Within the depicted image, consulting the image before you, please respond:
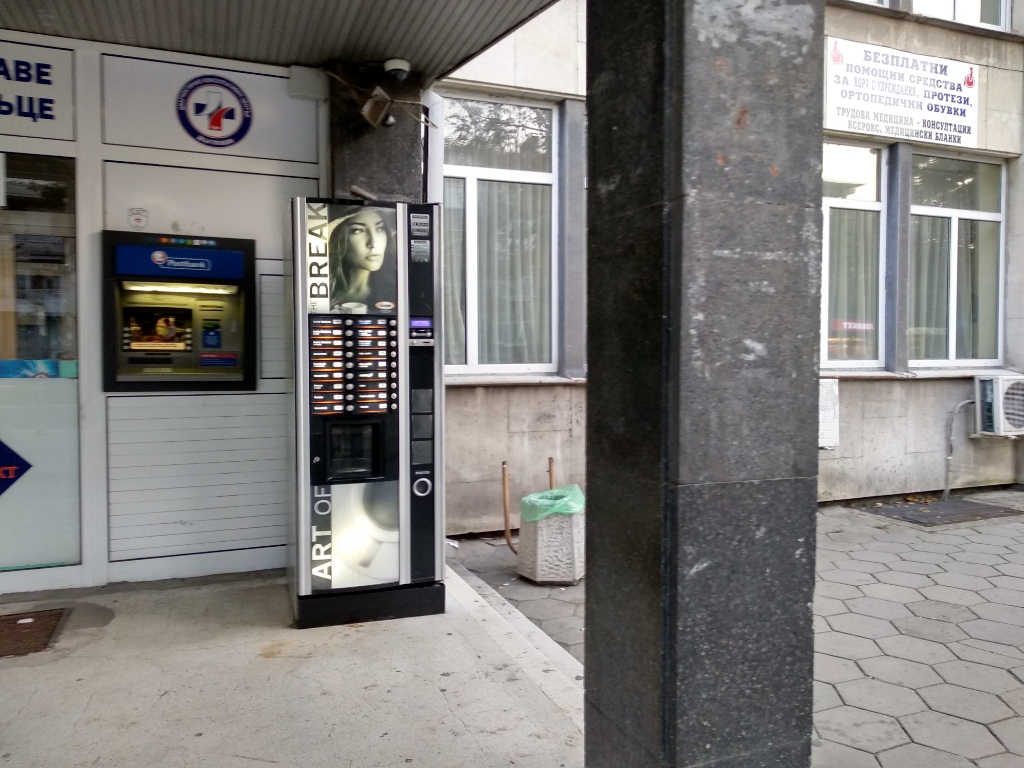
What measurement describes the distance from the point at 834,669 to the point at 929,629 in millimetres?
992

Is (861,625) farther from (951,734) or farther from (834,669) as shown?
(951,734)

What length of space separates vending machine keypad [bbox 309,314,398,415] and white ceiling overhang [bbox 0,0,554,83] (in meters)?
1.65

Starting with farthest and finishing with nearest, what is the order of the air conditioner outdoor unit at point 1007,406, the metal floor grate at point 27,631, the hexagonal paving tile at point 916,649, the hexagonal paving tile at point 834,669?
the air conditioner outdoor unit at point 1007,406 → the hexagonal paving tile at point 916,649 → the hexagonal paving tile at point 834,669 → the metal floor grate at point 27,631

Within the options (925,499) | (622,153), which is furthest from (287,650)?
(925,499)

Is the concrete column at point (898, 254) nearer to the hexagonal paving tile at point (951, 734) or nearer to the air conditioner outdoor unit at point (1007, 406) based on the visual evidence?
the air conditioner outdoor unit at point (1007, 406)

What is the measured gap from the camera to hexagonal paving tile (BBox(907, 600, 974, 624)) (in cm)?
462

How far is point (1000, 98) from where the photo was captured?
28.0 feet

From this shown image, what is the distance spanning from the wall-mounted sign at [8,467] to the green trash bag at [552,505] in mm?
3061

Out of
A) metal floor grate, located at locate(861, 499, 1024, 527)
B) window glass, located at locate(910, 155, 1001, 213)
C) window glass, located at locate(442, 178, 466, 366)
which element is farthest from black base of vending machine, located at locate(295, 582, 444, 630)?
window glass, located at locate(910, 155, 1001, 213)

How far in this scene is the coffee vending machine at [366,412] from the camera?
12.7 ft

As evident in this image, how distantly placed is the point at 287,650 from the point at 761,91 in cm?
319

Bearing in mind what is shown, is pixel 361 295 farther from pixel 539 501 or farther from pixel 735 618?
pixel 735 618

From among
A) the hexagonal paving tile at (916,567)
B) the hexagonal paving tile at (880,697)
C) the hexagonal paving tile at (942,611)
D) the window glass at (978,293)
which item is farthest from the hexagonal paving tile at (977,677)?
the window glass at (978,293)

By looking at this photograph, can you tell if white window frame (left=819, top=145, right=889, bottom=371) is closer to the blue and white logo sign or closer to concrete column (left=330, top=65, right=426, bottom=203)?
concrete column (left=330, top=65, right=426, bottom=203)
